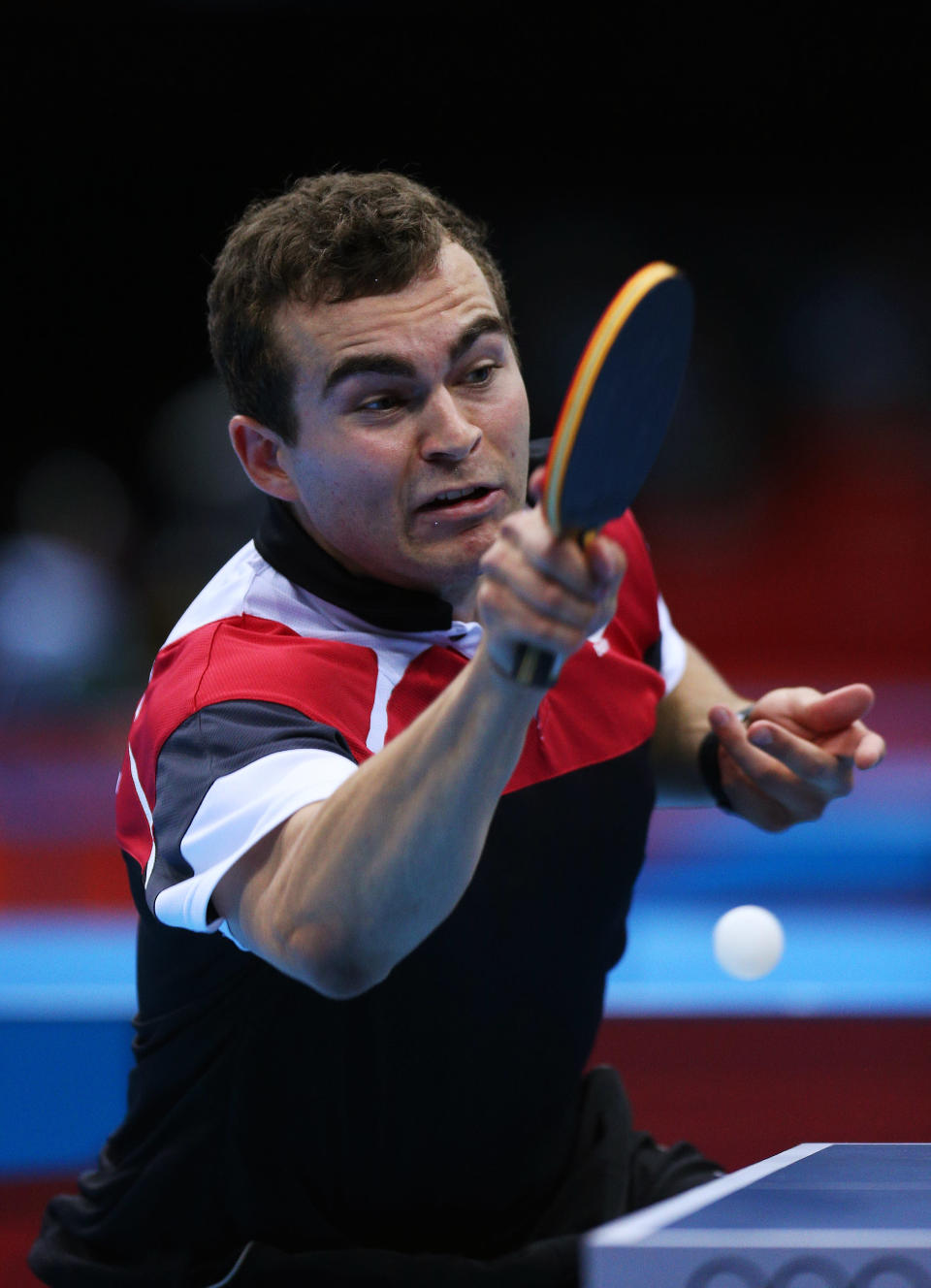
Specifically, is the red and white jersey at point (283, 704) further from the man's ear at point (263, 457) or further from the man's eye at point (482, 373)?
the man's eye at point (482, 373)

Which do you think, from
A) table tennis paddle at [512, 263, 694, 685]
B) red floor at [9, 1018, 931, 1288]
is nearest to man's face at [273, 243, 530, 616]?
table tennis paddle at [512, 263, 694, 685]

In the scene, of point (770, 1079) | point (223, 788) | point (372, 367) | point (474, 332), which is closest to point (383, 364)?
point (372, 367)

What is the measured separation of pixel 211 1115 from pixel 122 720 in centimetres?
433

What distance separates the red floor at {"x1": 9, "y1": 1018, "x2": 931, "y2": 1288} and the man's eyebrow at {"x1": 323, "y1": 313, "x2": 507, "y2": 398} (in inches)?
93.1

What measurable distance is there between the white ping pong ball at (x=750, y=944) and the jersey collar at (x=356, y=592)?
85cm

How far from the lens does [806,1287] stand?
0.98 m

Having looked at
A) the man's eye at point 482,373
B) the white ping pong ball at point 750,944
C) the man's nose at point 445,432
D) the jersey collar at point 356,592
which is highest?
the man's eye at point 482,373

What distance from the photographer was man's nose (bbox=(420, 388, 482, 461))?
5.53 feet

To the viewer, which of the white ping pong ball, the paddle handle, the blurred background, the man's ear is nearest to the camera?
the paddle handle

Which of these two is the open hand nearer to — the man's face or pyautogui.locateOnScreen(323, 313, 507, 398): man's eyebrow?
the man's face

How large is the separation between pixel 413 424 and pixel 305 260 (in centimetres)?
24

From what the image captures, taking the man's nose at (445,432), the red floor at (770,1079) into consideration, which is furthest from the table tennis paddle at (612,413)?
the red floor at (770,1079)

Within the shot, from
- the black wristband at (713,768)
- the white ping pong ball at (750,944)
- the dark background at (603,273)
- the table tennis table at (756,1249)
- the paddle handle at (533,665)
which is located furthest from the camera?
the dark background at (603,273)

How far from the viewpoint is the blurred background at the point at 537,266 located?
7.59 m
